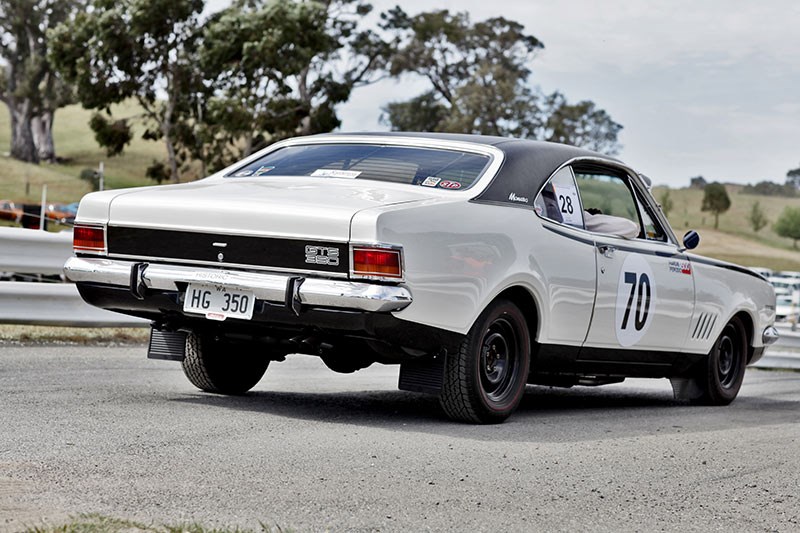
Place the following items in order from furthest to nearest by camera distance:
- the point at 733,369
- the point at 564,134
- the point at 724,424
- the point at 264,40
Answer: the point at 564,134, the point at 264,40, the point at 733,369, the point at 724,424

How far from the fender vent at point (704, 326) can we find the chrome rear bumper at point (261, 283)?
132 inches

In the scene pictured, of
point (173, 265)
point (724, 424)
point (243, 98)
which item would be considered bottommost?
point (724, 424)

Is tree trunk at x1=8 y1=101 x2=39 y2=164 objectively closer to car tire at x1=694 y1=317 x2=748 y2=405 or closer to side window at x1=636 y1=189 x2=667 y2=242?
car tire at x1=694 y1=317 x2=748 y2=405

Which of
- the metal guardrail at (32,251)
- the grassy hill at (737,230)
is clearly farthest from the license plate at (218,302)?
the grassy hill at (737,230)

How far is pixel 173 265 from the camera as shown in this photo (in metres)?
5.95

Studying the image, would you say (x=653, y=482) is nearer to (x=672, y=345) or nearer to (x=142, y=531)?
(x=142, y=531)

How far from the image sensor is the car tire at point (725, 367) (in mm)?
8570

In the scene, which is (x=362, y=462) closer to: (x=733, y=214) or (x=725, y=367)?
(x=725, y=367)

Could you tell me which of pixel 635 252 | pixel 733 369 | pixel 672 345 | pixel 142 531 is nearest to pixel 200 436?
pixel 142 531

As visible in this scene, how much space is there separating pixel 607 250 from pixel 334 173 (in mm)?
1743

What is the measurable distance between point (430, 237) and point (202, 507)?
2115 millimetres

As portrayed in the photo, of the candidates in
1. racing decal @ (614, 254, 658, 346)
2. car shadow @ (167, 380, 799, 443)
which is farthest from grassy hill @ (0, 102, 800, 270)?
racing decal @ (614, 254, 658, 346)

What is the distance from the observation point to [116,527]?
3.52 meters

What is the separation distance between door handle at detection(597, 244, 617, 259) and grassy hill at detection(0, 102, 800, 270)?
174 feet
